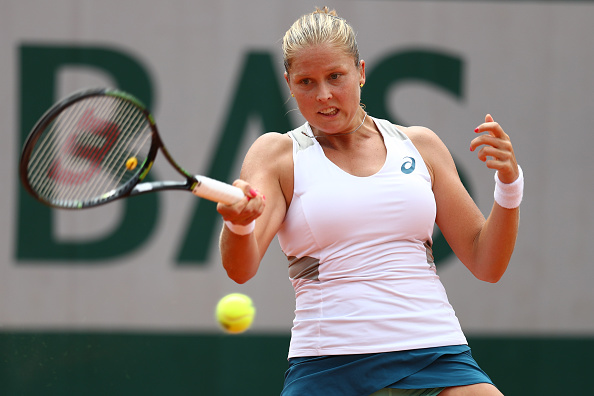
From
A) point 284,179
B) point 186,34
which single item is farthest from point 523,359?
point 284,179

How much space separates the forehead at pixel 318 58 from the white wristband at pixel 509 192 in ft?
1.76

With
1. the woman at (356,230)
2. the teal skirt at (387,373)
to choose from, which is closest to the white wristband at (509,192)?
the woman at (356,230)

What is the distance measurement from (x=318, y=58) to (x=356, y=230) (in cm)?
48

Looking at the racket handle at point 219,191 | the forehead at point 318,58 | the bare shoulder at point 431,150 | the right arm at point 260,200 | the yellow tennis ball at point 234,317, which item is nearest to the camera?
the racket handle at point 219,191

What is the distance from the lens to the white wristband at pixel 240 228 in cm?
196

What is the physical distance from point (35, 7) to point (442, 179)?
3.25 m

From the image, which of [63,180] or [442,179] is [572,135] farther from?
[63,180]

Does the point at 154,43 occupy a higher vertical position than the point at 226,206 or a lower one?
higher

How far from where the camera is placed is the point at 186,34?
15.2 feet

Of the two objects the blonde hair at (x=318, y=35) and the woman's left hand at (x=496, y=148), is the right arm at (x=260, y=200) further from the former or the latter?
the woman's left hand at (x=496, y=148)

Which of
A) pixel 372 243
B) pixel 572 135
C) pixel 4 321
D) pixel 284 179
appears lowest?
pixel 4 321

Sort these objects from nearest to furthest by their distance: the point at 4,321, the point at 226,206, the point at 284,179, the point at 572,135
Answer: the point at 226,206 < the point at 284,179 < the point at 4,321 < the point at 572,135


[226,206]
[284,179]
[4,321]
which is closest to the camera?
[226,206]

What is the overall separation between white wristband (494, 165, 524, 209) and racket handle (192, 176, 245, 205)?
704 mm
